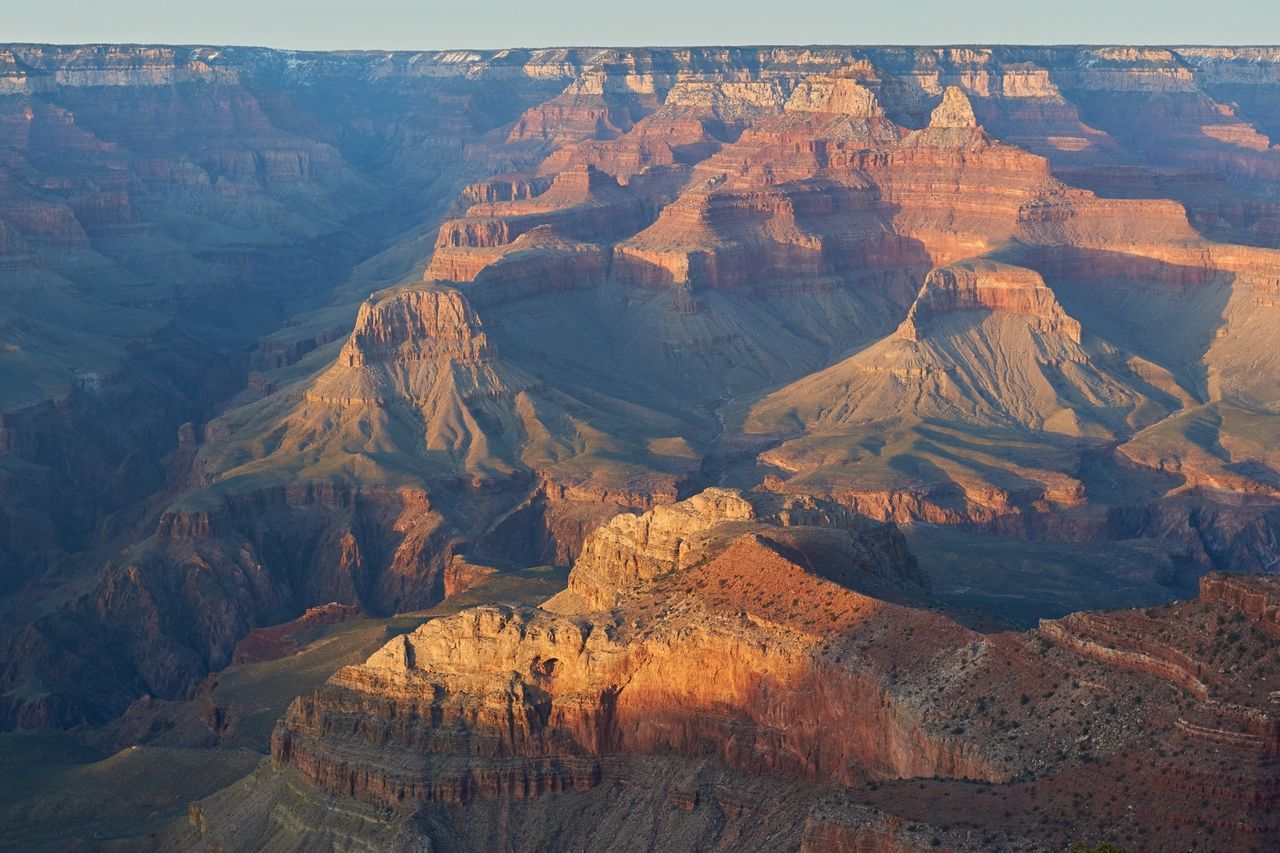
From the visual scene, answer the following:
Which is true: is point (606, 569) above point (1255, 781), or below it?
below

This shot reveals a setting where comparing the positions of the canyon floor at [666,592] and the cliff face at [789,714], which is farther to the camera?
the canyon floor at [666,592]

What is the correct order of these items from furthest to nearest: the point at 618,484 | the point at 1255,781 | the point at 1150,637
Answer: the point at 618,484
the point at 1150,637
the point at 1255,781

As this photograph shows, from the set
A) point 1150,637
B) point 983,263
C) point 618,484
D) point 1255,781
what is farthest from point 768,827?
point 983,263

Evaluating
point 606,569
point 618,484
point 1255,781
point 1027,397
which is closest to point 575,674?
point 606,569

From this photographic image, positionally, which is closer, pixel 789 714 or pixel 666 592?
pixel 789 714

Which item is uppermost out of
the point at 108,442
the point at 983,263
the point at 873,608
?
the point at 873,608

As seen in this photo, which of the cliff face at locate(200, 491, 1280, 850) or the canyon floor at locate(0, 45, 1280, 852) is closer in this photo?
the cliff face at locate(200, 491, 1280, 850)

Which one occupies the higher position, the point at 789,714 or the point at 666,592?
the point at 666,592

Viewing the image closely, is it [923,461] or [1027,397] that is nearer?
[923,461]

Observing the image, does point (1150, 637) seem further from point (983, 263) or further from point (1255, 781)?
point (983, 263)

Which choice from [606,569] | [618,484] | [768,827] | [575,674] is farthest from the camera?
[618,484]
